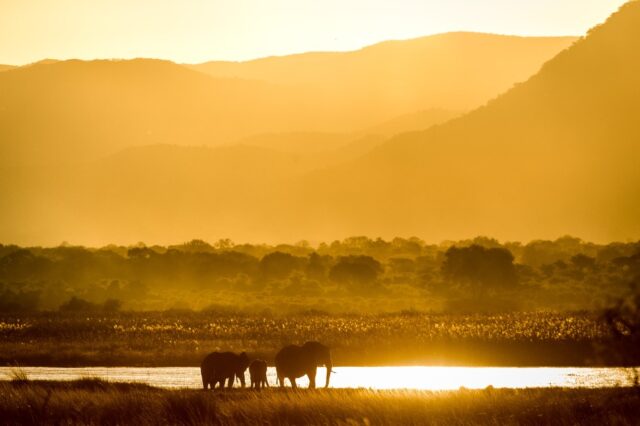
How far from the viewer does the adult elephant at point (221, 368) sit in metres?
50.6

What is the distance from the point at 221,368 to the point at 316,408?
1562cm

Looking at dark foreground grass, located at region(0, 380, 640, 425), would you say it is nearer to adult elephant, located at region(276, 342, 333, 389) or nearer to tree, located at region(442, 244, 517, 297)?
adult elephant, located at region(276, 342, 333, 389)

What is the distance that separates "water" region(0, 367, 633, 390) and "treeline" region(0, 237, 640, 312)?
5089 cm

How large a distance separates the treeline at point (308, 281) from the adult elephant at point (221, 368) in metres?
78.1

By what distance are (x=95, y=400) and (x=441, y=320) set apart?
69295 millimetres

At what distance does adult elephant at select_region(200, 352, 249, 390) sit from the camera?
50.6 metres

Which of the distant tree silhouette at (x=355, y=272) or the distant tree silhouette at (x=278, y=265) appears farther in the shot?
the distant tree silhouette at (x=278, y=265)

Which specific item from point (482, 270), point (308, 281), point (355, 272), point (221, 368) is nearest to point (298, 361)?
point (221, 368)

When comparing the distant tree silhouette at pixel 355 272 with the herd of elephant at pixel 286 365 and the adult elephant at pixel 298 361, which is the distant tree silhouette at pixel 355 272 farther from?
the adult elephant at pixel 298 361

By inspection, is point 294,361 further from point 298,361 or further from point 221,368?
point 221,368

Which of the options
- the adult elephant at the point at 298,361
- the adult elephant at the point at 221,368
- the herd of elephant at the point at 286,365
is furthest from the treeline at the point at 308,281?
the adult elephant at the point at 221,368

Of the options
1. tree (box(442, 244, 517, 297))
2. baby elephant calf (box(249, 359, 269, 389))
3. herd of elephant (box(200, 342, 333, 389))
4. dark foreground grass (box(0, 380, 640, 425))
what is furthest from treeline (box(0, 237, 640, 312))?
dark foreground grass (box(0, 380, 640, 425))

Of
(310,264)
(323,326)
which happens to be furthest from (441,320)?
(310,264)

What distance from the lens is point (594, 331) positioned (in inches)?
3342
